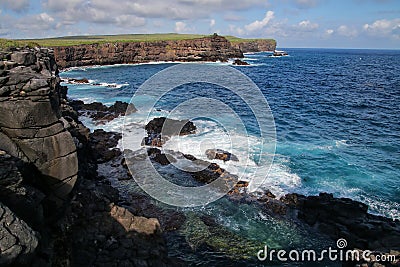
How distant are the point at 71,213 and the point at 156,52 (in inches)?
4978

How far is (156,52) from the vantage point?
133 meters

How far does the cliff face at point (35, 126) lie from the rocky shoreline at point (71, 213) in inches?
1.4

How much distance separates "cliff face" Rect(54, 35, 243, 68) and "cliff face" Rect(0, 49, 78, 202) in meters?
110

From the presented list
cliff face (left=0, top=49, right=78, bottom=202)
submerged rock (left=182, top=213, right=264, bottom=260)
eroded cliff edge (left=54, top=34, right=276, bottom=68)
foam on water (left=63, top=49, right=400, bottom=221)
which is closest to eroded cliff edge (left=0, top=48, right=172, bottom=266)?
cliff face (left=0, top=49, right=78, bottom=202)

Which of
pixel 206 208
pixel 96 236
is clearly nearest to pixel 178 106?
pixel 206 208

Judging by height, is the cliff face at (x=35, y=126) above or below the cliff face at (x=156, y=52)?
below

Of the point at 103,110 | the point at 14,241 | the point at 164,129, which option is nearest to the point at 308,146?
the point at 164,129

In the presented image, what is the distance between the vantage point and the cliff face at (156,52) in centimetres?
11538

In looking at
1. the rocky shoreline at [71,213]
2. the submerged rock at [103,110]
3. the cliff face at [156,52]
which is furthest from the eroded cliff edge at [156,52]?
the rocky shoreline at [71,213]

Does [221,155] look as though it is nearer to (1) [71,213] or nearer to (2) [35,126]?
(1) [71,213]

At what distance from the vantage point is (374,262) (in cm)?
1282

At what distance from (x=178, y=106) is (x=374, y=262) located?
1486 inches

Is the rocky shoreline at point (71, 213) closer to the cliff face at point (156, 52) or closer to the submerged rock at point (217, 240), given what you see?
the submerged rock at point (217, 240)

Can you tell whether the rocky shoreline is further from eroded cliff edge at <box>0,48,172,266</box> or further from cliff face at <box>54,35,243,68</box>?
cliff face at <box>54,35,243,68</box>
